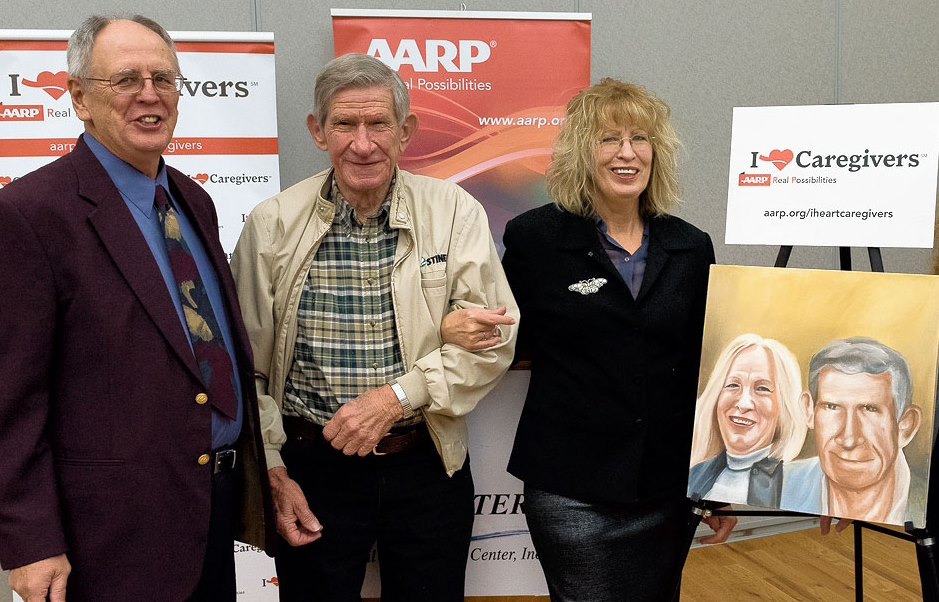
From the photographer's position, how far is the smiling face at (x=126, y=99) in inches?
53.7

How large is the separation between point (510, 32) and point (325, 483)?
2.03m

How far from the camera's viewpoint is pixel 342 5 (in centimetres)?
333

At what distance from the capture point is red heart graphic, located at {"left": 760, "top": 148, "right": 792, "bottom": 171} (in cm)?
183

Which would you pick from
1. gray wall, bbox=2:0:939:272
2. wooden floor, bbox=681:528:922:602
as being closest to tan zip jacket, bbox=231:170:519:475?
gray wall, bbox=2:0:939:272

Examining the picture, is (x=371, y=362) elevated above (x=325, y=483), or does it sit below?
above

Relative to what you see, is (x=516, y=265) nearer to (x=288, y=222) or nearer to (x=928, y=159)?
(x=288, y=222)

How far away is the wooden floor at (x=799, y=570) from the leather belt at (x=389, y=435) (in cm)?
142

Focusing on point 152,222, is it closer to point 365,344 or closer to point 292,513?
point 365,344

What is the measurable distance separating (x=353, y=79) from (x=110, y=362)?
808 mm

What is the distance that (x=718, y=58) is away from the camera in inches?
148

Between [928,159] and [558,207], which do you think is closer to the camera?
[928,159]

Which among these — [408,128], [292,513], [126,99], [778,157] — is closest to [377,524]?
[292,513]

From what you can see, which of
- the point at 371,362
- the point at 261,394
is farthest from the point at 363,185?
the point at 261,394

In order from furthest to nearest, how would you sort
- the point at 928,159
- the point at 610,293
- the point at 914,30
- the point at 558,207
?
1. the point at 914,30
2. the point at 558,207
3. the point at 610,293
4. the point at 928,159
